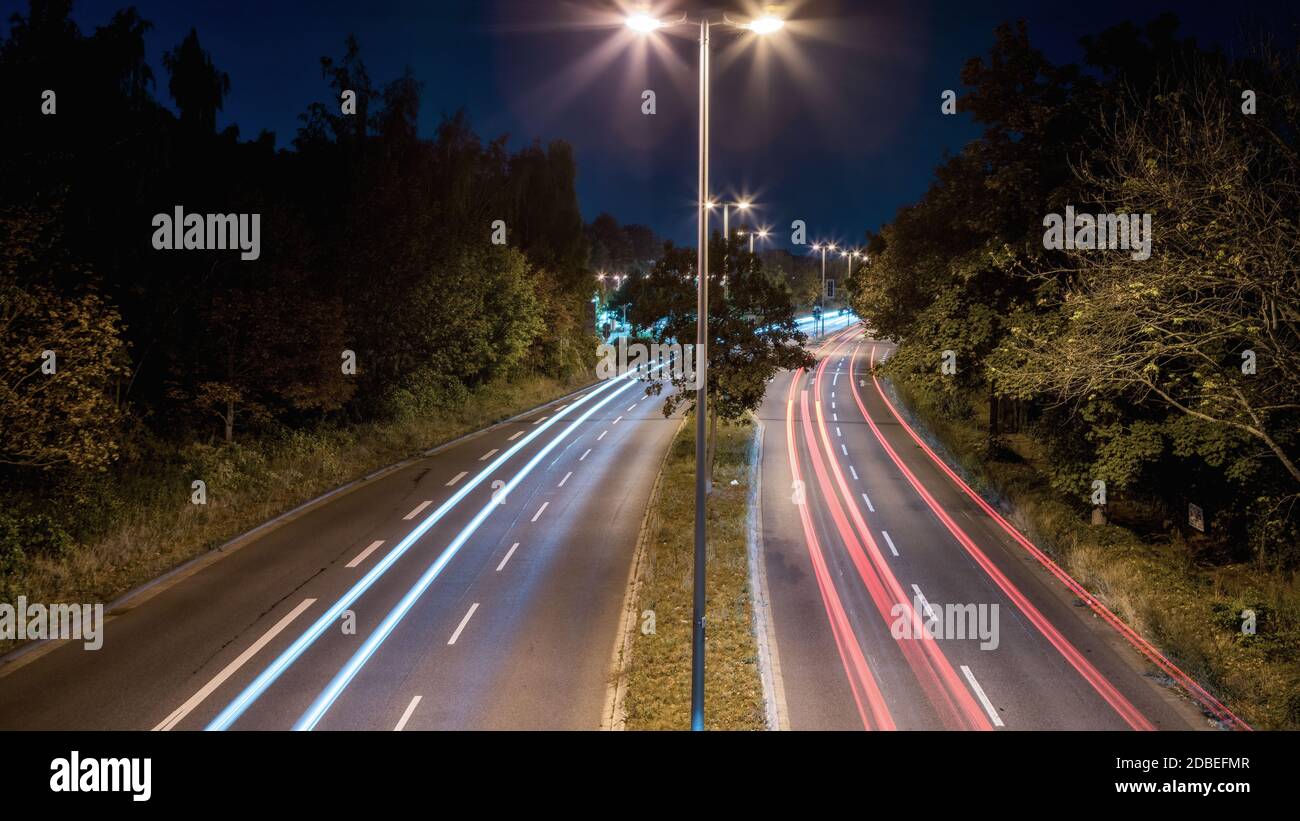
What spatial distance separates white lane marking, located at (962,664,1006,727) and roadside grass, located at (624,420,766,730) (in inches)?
140

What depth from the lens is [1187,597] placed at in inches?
671

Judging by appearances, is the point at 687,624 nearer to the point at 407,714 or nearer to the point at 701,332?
the point at 407,714

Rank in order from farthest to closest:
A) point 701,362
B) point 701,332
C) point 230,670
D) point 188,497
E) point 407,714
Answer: point 188,497
point 230,670
point 407,714
point 701,332
point 701,362

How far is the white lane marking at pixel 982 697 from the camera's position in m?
12.3

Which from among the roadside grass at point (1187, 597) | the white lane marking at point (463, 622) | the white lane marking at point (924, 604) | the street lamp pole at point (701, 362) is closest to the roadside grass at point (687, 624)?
the street lamp pole at point (701, 362)

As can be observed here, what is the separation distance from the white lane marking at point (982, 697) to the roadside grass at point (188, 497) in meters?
16.6

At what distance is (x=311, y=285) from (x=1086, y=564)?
25.2 meters

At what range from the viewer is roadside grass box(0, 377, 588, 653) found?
55.1 ft

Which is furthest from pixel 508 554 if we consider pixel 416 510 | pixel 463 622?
pixel 416 510

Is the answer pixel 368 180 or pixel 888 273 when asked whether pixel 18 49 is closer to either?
pixel 368 180

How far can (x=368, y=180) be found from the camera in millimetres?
31062

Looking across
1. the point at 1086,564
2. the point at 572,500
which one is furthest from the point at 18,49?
the point at 1086,564

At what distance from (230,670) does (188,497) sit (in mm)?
10471

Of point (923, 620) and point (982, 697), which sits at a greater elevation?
point (923, 620)
